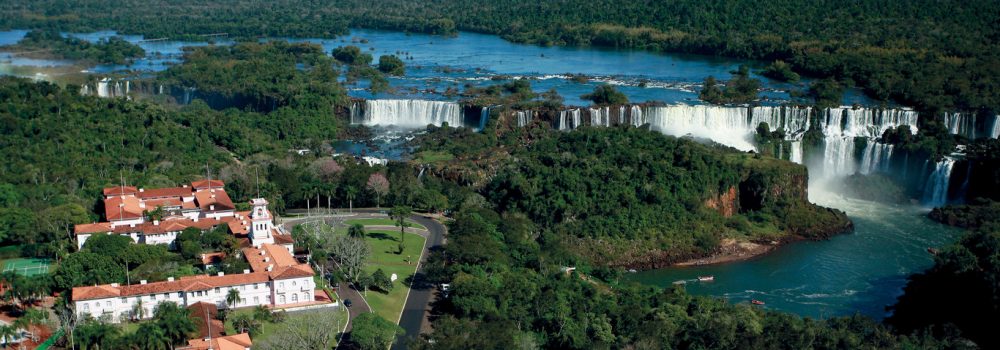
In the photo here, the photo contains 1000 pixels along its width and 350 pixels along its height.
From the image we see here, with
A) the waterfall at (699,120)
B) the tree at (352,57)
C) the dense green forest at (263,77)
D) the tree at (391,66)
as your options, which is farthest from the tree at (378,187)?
the tree at (352,57)

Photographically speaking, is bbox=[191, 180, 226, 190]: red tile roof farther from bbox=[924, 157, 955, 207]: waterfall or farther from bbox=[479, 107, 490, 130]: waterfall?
bbox=[924, 157, 955, 207]: waterfall

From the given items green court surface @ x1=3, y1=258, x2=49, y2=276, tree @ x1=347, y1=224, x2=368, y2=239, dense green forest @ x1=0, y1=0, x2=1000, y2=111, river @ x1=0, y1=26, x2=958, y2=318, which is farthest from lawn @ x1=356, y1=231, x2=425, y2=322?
dense green forest @ x1=0, y1=0, x2=1000, y2=111

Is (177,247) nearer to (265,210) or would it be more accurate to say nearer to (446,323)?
(265,210)

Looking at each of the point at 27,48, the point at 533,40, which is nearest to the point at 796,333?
the point at 533,40

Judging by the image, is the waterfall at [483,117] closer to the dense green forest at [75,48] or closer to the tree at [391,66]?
the tree at [391,66]

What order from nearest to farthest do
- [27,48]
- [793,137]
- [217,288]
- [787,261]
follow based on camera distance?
[217,288], [787,261], [793,137], [27,48]

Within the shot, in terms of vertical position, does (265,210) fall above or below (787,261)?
above

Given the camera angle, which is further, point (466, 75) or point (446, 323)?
point (466, 75)
